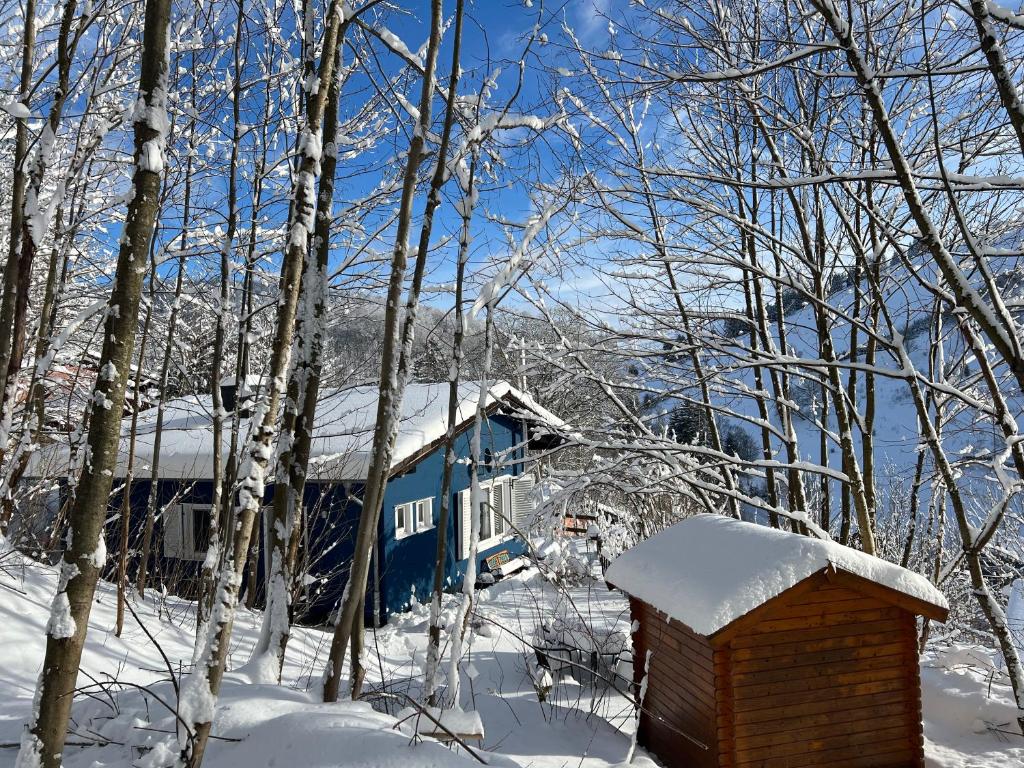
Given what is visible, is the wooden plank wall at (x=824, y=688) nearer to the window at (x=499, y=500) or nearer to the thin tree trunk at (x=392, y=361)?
the thin tree trunk at (x=392, y=361)

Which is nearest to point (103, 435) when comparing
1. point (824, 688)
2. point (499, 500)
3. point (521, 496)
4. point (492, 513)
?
point (824, 688)

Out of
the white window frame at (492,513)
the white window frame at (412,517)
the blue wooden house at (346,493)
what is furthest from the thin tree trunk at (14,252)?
the white window frame at (492,513)

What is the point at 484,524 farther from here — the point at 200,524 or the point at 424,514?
the point at 200,524

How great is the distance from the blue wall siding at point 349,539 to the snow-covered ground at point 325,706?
4.04ft

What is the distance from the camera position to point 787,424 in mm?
7172

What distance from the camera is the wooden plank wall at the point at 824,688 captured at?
197 inches

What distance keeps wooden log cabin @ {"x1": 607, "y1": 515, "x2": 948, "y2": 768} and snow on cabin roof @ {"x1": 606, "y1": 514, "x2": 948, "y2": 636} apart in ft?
0.03

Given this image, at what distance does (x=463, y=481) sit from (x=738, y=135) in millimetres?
9198

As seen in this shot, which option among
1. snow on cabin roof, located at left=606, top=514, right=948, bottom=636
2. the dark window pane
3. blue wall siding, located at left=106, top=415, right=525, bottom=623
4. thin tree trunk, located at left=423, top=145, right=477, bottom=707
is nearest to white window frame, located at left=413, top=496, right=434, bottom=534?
blue wall siding, located at left=106, top=415, right=525, bottom=623

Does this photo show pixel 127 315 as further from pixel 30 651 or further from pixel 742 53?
pixel 742 53

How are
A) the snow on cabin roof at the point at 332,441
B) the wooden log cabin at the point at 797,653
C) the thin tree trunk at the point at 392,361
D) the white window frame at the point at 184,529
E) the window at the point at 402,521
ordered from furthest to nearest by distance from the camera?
the window at the point at 402,521 → the white window frame at the point at 184,529 → the snow on cabin roof at the point at 332,441 → the wooden log cabin at the point at 797,653 → the thin tree trunk at the point at 392,361

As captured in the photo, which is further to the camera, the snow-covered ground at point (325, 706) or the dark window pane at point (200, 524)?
the dark window pane at point (200, 524)

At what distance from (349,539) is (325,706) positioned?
8.20 m

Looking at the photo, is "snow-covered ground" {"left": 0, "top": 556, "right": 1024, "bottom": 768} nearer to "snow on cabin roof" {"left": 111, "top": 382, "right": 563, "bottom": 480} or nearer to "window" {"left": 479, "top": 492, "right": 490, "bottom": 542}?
"snow on cabin roof" {"left": 111, "top": 382, "right": 563, "bottom": 480}
